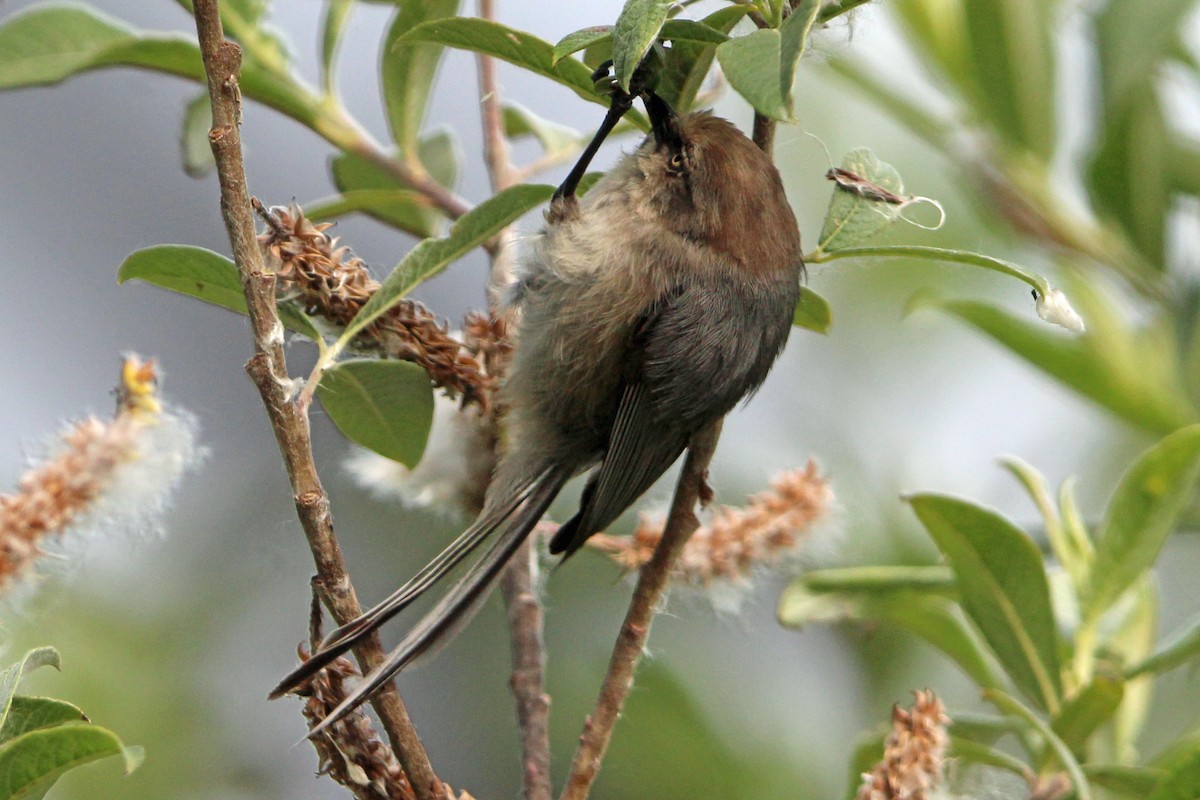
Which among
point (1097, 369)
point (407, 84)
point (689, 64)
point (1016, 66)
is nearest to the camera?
point (689, 64)

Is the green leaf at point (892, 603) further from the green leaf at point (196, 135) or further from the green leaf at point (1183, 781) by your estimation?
the green leaf at point (196, 135)

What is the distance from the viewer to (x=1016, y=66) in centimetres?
221

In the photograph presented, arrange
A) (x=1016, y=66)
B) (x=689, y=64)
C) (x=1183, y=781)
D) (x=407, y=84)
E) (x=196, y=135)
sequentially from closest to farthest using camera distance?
(x=1183, y=781), (x=689, y=64), (x=407, y=84), (x=196, y=135), (x=1016, y=66)

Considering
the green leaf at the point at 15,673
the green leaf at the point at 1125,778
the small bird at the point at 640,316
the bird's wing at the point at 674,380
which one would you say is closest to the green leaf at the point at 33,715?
the green leaf at the point at 15,673

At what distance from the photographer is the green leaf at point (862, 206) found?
1282 mm

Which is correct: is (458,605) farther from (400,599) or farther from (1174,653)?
(1174,653)

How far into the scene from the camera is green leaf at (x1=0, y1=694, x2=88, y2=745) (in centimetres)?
108

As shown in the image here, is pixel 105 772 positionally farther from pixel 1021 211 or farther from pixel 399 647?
pixel 1021 211

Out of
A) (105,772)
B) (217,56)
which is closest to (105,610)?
(105,772)

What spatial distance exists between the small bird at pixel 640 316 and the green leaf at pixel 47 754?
0.61m

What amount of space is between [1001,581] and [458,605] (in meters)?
0.63

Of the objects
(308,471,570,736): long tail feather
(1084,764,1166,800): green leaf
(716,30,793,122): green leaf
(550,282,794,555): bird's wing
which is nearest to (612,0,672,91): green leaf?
(716,30,793,122): green leaf

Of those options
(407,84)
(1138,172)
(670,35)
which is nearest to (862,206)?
(670,35)

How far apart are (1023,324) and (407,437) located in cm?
106
